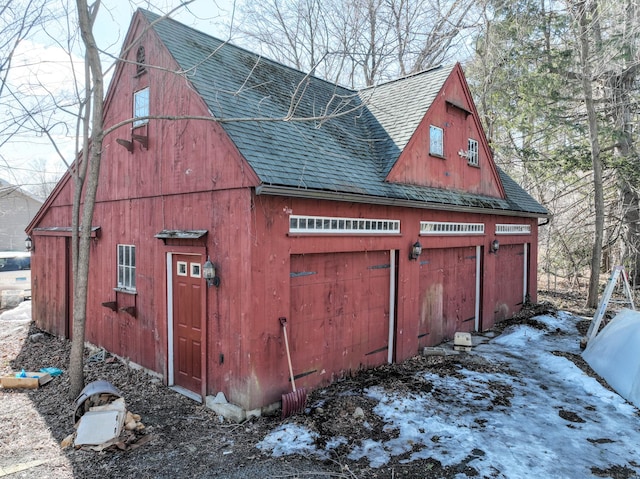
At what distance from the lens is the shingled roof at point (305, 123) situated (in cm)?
618

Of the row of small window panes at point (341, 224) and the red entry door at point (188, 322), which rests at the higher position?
the row of small window panes at point (341, 224)

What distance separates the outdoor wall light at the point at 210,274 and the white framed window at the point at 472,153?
777 centimetres

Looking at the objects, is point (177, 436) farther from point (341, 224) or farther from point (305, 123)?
point (305, 123)

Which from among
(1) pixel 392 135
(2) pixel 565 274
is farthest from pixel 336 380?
(2) pixel 565 274

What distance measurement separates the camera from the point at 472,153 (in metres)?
11.2

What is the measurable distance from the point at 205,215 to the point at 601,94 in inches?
653

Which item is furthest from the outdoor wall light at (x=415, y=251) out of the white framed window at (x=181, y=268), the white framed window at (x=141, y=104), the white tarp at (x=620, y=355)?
the white framed window at (x=141, y=104)

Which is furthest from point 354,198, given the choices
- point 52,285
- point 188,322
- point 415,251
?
point 52,285

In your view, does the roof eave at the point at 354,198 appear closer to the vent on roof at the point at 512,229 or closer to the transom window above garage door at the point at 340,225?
the transom window above garage door at the point at 340,225

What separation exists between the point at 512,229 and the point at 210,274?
33.8 ft

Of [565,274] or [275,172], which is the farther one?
[565,274]

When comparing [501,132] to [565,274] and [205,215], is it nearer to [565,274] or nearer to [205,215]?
[565,274]

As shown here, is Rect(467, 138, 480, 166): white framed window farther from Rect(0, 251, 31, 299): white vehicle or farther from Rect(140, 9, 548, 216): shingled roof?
Rect(0, 251, 31, 299): white vehicle

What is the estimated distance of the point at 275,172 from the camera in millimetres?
5844
